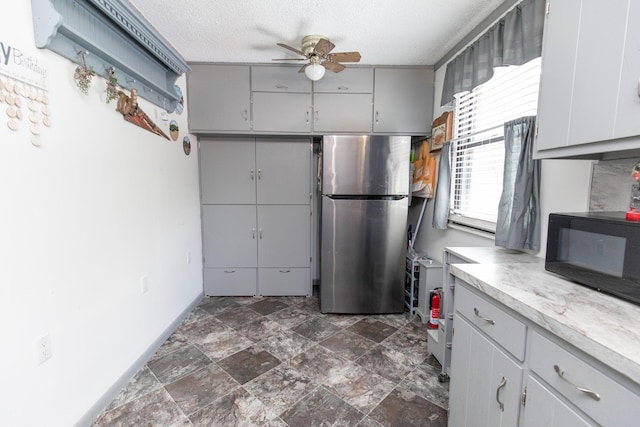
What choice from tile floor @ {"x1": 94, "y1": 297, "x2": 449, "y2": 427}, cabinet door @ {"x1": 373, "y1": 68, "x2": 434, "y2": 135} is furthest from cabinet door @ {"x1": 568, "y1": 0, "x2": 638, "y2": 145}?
cabinet door @ {"x1": 373, "y1": 68, "x2": 434, "y2": 135}

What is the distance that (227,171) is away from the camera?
2869 mm

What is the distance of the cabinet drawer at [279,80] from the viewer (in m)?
2.62

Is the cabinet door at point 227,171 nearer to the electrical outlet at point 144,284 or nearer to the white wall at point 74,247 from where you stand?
the white wall at point 74,247

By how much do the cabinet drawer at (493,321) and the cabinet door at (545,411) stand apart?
9cm

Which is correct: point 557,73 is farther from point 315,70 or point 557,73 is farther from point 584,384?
point 315,70

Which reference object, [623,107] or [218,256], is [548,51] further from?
[218,256]

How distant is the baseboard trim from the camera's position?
140 cm

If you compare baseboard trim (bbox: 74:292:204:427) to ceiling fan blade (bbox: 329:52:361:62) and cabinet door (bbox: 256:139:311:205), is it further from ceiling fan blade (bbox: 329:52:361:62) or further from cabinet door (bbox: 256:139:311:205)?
ceiling fan blade (bbox: 329:52:361:62)

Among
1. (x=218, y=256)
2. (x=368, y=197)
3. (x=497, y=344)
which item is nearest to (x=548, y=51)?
(x=497, y=344)

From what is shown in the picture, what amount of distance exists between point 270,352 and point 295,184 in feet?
5.54

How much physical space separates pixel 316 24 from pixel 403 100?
A: 1183 millimetres

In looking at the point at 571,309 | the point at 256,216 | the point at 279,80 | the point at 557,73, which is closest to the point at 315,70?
the point at 279,80

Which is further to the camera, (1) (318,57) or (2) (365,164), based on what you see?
(2) (365,164)

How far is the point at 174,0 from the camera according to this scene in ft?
5.57
